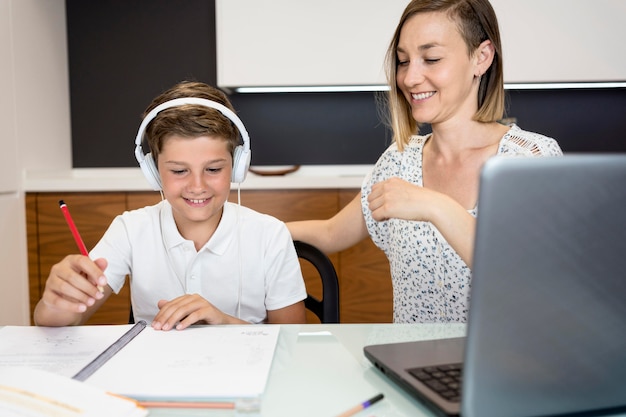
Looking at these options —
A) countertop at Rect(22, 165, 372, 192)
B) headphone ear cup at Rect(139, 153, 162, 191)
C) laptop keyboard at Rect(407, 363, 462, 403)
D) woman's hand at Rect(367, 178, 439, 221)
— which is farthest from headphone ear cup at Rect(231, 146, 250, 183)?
countertop at Rect(22, 165, 372, 192)

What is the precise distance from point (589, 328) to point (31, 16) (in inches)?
103

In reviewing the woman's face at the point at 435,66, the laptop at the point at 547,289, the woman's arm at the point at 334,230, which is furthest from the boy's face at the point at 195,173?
the laptop at the point at 547,289

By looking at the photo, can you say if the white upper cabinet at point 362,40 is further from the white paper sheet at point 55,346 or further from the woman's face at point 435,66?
the white paper sheet at point 55,346

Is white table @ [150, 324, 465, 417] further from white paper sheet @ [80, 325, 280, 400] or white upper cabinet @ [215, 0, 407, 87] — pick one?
white upper cabinet @ [215, 0, 407, 87]

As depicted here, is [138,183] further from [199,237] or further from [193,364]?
[193,364]

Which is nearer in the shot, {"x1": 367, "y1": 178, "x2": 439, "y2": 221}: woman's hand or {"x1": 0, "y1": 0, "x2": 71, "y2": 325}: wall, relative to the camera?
{"x1": 367, "y1": 178, "x2": 439, "y2": 221}: woman's hand

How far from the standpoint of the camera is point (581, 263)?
46 centimetres

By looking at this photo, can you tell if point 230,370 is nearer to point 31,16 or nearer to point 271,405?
point 271,405

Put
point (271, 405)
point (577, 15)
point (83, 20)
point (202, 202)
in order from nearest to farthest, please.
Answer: point (271, 405), point (202, 202), point (577, 15), point (83, 20)

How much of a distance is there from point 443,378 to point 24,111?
91.1 inches

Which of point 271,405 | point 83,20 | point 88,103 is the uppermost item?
point 83,20

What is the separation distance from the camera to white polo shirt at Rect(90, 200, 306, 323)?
1278 mm

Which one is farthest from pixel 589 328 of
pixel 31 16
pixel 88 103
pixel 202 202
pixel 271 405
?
pixel 88 103

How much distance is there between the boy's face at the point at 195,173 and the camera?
122 cm
